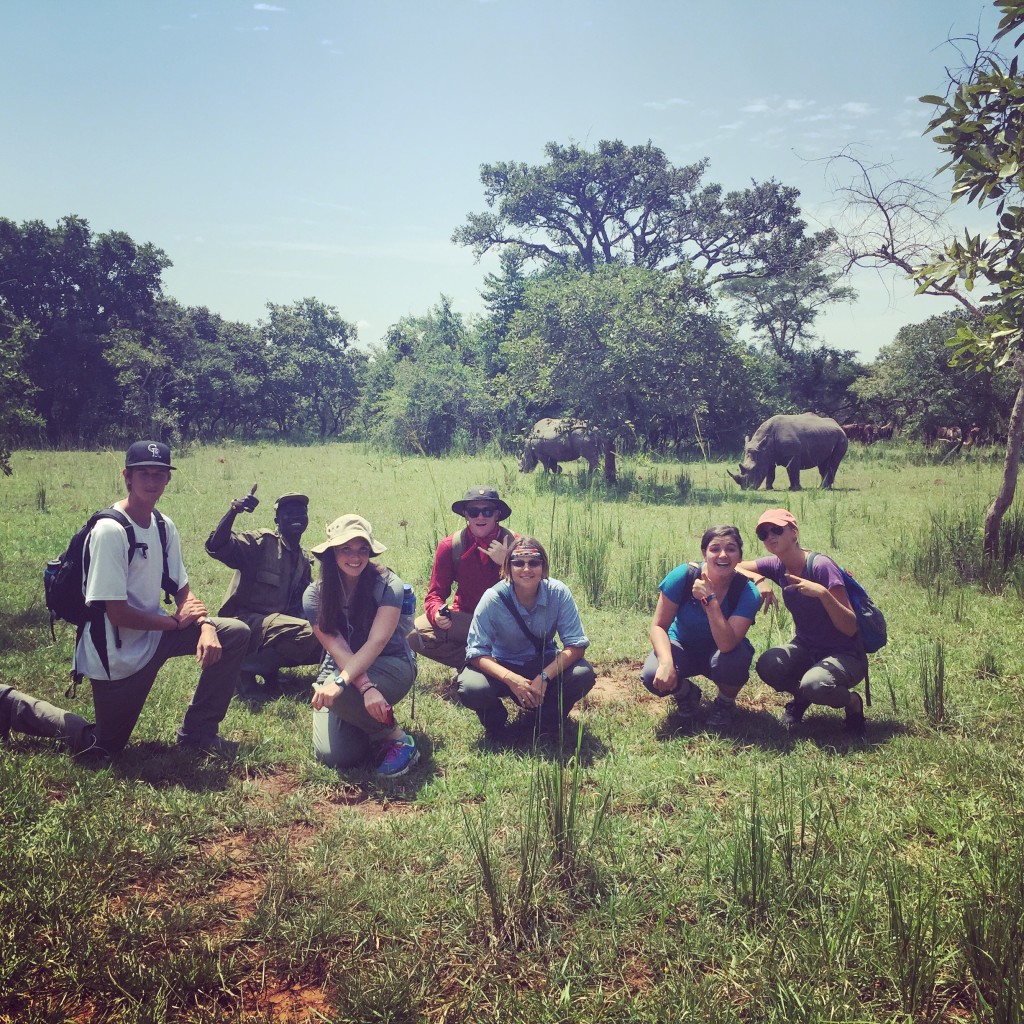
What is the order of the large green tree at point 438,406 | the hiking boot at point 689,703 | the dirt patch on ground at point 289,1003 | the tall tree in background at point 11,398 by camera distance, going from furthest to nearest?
1. the large green tree at point 438,406
2. the tall tree in background at point 11,398
3. the hiking boot at point 689,703
4. the dirt patch on ground at point 289,1003

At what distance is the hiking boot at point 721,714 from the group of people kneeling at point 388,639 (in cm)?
1

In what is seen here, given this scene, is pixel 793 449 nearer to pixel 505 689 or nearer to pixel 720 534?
pixel 720 534

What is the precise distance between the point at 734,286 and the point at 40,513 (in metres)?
34.6

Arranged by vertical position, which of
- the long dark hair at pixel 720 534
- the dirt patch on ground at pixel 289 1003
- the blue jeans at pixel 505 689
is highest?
the long dark hair at pixel 720 534

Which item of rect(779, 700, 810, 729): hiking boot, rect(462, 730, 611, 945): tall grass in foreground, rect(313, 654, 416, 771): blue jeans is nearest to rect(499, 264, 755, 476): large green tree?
rect(779, 700, 810, 729): hiking boot

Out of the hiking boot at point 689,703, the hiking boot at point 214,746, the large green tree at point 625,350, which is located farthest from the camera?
the large green tree at point 625,350

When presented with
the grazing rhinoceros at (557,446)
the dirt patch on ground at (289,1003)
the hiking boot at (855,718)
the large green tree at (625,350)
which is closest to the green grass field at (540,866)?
the dirt patch on ground at (289,1003)

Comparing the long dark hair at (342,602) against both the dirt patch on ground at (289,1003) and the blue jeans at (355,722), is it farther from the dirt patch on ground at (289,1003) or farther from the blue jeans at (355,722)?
the dirt patch on ground at (289,1003)

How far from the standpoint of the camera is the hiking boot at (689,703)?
493 cm

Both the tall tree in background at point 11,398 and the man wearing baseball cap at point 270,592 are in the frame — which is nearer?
the man wearing baseball cap at point 270,592

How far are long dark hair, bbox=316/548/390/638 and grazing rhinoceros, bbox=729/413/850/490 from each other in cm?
1421

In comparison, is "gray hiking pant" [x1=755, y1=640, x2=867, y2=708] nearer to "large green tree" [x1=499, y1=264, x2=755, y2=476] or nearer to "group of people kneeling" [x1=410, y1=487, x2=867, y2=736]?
"group of people kneeling" [x1=410, y1=487, x2=867, y2=736]

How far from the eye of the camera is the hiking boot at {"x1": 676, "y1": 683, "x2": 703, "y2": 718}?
16.2 feet

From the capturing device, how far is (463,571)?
550cm
